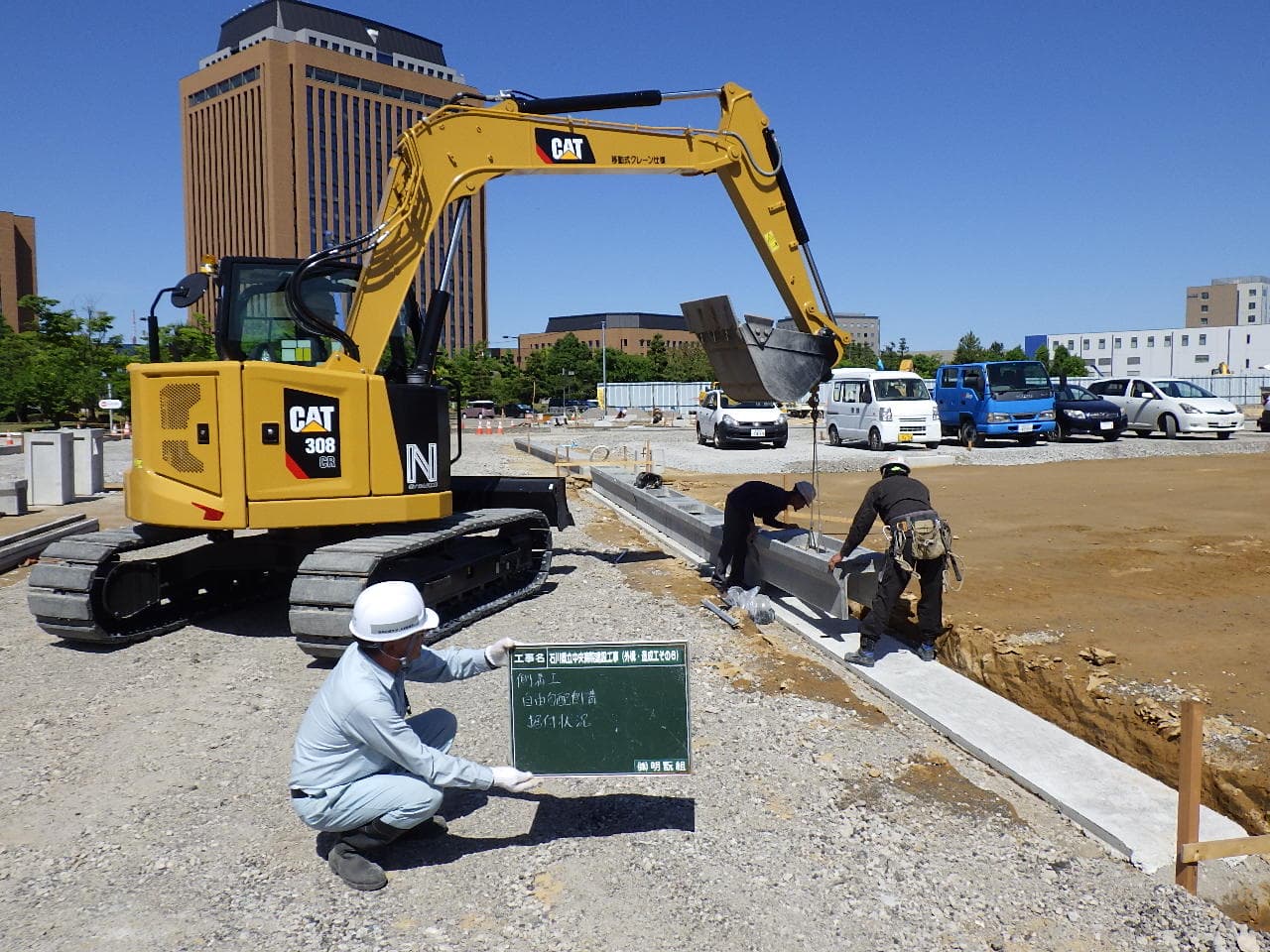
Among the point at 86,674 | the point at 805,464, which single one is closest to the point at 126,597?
the point at 86,674

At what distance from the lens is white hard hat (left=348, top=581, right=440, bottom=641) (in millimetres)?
3957

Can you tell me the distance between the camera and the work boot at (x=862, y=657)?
7195 mm

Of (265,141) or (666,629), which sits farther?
(265,141)

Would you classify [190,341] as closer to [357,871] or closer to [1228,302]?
[357,871]

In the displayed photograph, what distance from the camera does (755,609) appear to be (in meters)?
8.69

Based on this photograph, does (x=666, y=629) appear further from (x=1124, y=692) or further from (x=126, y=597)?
(x=126, y=597)

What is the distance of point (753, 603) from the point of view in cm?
878

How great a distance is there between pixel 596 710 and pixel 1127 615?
5.61m

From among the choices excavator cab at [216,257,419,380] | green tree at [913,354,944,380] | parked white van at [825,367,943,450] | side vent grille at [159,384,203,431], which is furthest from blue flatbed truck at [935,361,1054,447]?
green tree at [913,354,944,380]

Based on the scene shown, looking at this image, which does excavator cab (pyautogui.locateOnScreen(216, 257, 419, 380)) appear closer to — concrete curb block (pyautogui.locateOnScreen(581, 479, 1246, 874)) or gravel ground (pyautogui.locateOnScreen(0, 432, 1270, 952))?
gravel ground (pyautogui.locateOnScreen(0, 432, 1270, 952))

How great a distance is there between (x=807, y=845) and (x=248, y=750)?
3312mm

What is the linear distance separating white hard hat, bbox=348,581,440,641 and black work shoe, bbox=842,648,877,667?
409cm

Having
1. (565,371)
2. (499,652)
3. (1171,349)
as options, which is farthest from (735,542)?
(1171,349)

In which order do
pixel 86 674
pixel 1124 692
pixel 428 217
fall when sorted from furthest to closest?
pixel 428 217
pixel 86 674
pixel 1124 692
